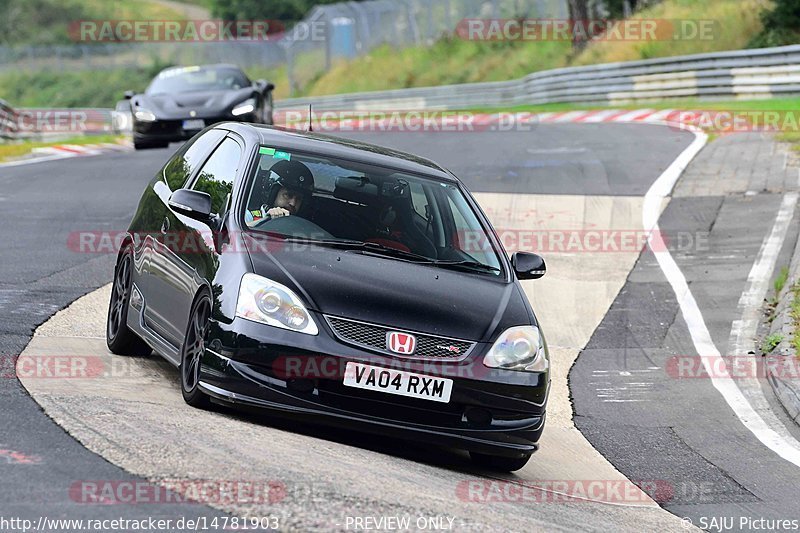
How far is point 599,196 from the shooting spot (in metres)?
17.1

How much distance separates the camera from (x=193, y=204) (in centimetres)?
766

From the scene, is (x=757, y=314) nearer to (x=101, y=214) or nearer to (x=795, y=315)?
(x=795, y=315)

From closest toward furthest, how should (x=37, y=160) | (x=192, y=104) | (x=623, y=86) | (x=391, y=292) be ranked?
(x=391, y=292), (x=192, y=104), (x=37, y=160), (x=623, y=86)

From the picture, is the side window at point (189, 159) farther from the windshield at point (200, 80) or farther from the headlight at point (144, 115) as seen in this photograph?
the windshield at point (200, 80)

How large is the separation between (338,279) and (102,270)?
5.56 meters

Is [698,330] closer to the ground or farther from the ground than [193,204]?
closer to the ground

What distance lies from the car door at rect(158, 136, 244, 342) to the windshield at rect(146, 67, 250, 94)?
1537cm

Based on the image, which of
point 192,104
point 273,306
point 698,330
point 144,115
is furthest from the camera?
point 144,115

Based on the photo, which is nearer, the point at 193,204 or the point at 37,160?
the point at 193,204

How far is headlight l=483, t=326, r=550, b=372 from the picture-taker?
6941mm

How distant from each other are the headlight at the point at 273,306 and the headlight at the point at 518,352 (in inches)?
37.1

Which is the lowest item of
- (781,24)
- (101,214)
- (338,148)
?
(101,214)

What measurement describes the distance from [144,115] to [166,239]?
1503 centimetres

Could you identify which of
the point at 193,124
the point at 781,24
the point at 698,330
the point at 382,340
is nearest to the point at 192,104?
the point at 193,124
